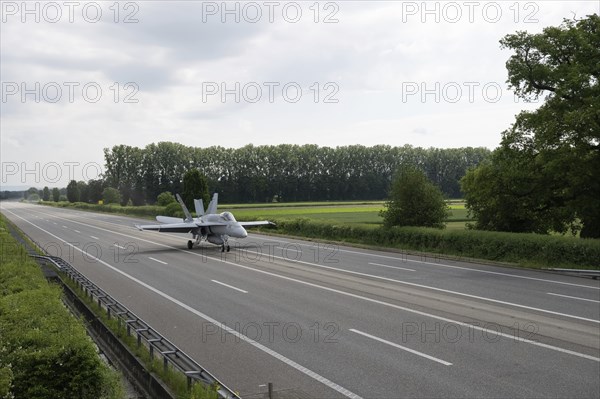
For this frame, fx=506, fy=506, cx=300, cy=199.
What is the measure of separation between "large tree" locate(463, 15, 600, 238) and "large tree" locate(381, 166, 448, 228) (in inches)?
89.3

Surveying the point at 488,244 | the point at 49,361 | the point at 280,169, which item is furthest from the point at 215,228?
the point at 280,169

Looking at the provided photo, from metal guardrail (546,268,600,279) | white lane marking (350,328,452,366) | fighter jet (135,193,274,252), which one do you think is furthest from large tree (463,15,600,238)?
white lane marking (350,328,452,366)

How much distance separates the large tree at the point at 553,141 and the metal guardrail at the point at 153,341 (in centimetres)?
2161

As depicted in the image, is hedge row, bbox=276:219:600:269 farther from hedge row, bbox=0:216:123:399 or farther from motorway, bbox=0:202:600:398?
hedge row, bbox=0:216:123:399

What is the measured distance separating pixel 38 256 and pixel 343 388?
681 inches

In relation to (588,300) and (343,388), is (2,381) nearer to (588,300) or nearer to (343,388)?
(343,388)

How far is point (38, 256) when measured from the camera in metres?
21.1

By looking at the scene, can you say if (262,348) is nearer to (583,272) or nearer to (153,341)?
(153,341)

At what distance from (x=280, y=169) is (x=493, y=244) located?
118097 mm

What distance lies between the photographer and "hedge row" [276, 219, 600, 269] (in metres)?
21.3

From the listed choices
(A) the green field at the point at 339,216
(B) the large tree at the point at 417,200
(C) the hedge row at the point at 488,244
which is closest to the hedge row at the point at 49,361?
(C) the hedge row at the point at 488,244

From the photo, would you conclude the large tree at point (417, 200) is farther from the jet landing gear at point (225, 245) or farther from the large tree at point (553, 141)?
the jet landing gear at point (225, 245)

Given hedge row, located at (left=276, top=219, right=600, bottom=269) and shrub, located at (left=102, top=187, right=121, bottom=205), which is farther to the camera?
shrub, located at (left=102, top=187, right=121, bottom=205)

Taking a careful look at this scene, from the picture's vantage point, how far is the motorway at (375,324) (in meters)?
8.71
